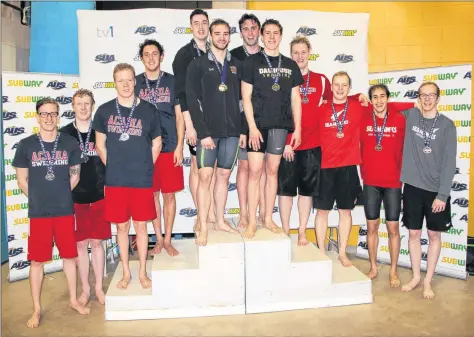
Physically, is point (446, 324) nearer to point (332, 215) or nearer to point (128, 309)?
point (332, 215)

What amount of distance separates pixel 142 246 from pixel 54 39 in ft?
9.60

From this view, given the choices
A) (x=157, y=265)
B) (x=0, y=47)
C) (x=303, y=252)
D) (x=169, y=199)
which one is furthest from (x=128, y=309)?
(x=0, y=47)

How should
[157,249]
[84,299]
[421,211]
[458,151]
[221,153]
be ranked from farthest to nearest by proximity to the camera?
[458,151]
[157,249]
[421,211]
[84,299]
[221,153]

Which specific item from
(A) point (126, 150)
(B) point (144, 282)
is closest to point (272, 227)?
(B) point (144, 282)

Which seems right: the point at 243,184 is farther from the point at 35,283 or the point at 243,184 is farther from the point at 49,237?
the point at 35,283

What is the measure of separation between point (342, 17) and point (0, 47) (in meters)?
3.85

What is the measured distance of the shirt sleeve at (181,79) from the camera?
3.63m

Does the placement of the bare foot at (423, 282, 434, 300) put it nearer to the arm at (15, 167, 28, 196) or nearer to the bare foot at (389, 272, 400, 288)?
the bare foot at (389, 272, 400, 288)

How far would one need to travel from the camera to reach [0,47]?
482 cm

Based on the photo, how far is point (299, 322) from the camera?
11.2 ft

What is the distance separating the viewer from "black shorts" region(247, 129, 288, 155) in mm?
3576

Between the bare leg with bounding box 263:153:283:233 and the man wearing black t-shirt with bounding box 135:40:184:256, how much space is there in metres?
0.80

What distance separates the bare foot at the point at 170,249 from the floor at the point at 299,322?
0.65 meters

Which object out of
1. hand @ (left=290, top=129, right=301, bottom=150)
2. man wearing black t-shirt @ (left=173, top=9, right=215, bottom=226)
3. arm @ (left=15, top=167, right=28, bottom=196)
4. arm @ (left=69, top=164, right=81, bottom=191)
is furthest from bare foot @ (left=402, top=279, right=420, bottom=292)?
arm @ (left=15, top=167, right=28, bottom=196)
